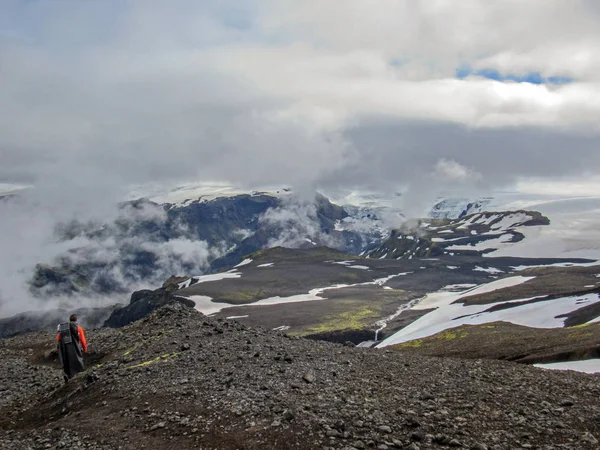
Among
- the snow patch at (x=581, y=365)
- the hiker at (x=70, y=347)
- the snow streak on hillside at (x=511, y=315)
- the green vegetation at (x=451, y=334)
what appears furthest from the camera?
the snow streak on hillside at (x=511, y=315)

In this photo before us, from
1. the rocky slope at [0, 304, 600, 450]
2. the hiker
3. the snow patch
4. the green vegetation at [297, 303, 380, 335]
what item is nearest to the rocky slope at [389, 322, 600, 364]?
the snow patch

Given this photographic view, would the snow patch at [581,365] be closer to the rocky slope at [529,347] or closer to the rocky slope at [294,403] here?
the rocky slope at [529,347]

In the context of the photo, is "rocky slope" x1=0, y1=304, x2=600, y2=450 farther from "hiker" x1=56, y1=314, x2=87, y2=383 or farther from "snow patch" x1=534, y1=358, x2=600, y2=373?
"snow patch" x1=534, y1=358, x2=600, y2=373

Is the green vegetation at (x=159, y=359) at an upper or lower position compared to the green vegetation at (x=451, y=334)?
upper

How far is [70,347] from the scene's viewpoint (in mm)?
25828

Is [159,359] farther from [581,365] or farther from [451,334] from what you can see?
[451,334]

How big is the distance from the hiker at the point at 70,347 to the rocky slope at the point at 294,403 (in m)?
1.42

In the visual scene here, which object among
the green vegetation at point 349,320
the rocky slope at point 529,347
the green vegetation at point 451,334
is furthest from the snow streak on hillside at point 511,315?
the green vegetation at point 349,320

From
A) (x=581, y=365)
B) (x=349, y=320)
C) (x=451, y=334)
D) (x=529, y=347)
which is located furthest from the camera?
(x=349, y=320)

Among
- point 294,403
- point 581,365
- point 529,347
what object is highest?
point 294,403

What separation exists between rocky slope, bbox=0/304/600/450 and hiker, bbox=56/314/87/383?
1.42 m

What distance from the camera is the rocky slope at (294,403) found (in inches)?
586

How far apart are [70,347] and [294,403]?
14076 millimetres

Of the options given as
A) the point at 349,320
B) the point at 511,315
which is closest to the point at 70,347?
the point at 511,315
